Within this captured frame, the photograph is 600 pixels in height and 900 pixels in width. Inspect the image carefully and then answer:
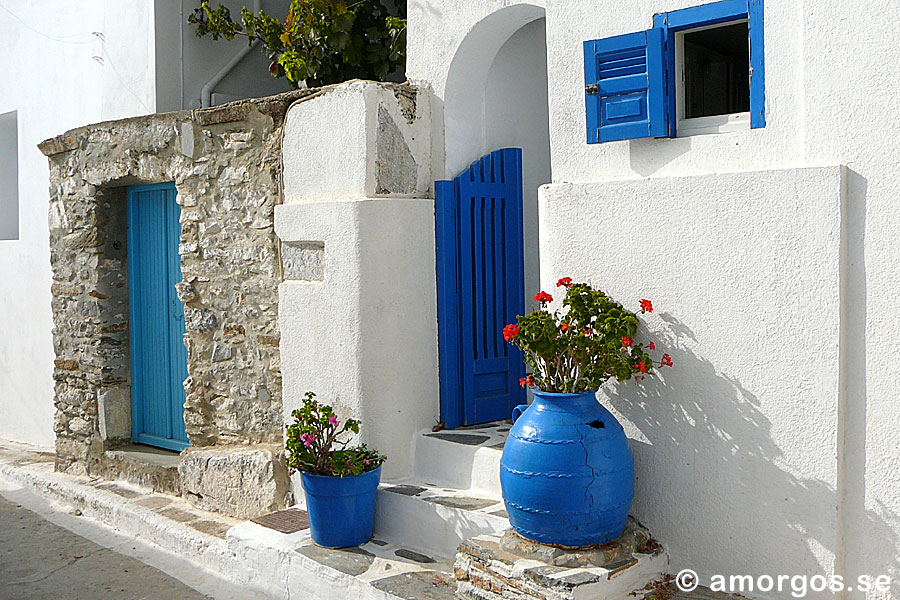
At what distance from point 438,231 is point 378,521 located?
1729mm

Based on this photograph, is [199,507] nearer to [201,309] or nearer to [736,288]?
[201,309]

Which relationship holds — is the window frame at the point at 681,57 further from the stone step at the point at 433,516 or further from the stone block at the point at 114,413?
the stone block at the point at 114,413

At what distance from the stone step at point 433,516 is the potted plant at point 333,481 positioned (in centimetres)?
11

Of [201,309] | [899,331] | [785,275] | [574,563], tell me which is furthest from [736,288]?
[201,309]

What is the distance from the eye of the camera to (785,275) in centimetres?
377

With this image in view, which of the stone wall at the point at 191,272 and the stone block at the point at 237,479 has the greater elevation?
the stone wall at the point at 191,272

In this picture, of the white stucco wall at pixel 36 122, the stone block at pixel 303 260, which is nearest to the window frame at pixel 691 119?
the stone block at pixel 303 260

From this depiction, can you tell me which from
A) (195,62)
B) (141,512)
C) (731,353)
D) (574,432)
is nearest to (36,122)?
(195,62)

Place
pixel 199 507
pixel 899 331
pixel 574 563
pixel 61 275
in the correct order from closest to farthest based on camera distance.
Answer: pixel 899 331
pixel 574 563
pixel 199 507
pixel 61 275

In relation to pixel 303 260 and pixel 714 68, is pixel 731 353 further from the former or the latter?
pixel 303 260

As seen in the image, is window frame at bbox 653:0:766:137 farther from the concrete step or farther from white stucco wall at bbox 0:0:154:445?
white stucco wall at bbox 0:0:154:445

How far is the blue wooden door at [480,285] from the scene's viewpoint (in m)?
5.38

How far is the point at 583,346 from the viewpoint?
4039 millimetres

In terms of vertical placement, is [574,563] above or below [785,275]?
below
